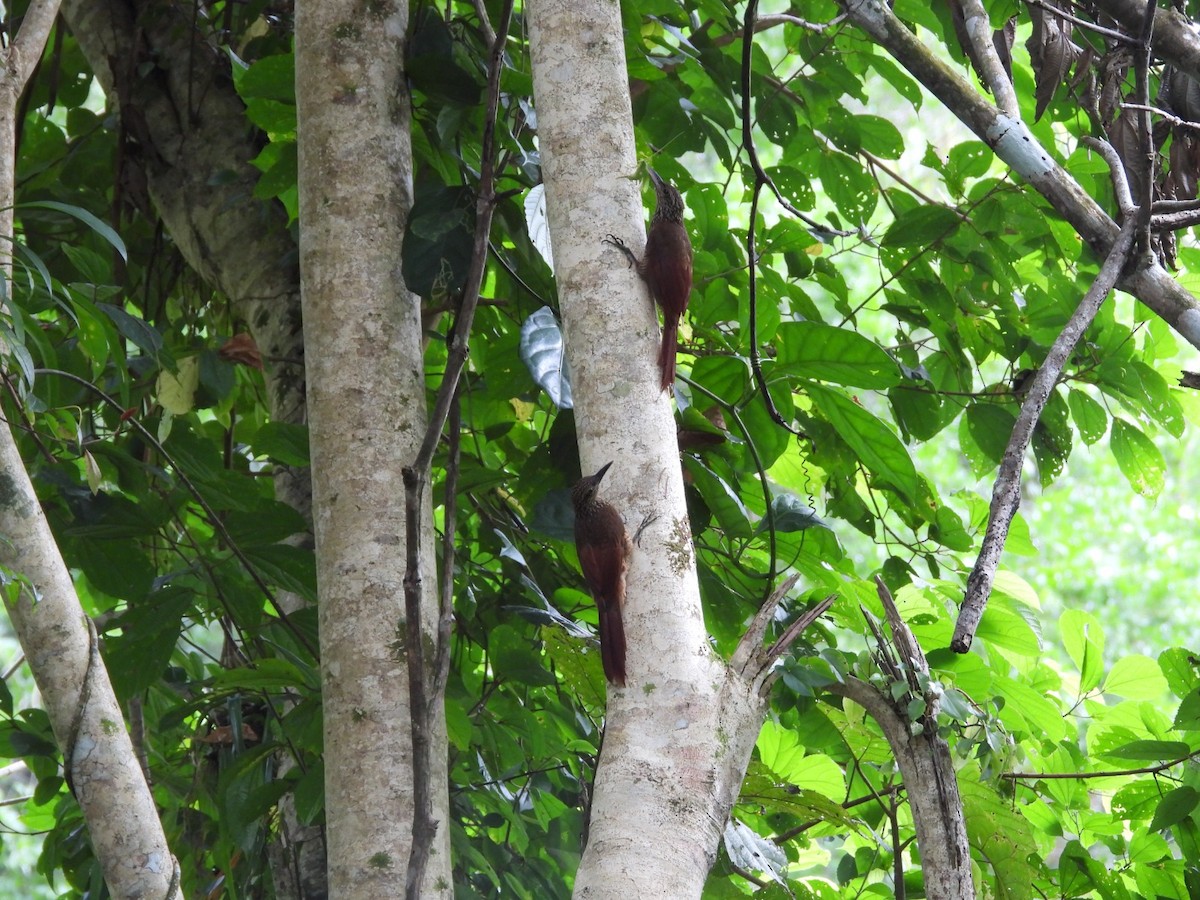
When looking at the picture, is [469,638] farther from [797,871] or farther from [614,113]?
[797,871]

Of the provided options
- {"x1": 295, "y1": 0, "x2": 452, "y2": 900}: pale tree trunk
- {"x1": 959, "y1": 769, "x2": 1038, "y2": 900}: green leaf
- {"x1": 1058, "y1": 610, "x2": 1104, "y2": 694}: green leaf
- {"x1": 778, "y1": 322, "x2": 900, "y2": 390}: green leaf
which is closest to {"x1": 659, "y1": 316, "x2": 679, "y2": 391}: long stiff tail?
{"x1": 295, "y1": 0, "x2": 452, "y2": 900}: pale tree trunk

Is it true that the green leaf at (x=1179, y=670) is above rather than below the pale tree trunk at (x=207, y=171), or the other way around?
below

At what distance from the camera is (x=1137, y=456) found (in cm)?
269

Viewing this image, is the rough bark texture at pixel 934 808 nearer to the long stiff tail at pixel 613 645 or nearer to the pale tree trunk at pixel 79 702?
the long stiff tail at pixel 613 645

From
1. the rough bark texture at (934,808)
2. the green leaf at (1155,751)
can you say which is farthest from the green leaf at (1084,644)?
the rough bark texture at (934,808)

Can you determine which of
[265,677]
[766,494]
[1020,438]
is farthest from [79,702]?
[1020,438]

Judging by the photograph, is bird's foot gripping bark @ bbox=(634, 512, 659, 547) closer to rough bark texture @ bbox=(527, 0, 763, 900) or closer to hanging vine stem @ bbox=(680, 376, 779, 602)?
rough bark texture @ bbox=(527, 0, 763, 900)

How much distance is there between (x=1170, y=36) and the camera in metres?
2.01

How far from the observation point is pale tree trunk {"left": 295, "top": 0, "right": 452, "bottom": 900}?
4.66 ft

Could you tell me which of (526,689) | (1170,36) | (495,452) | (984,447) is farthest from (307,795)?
(1170,36)

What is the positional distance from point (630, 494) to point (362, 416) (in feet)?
1.68

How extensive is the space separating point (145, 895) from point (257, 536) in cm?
75

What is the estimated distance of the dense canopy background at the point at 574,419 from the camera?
1940mm

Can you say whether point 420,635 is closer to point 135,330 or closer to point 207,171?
point 135,330
